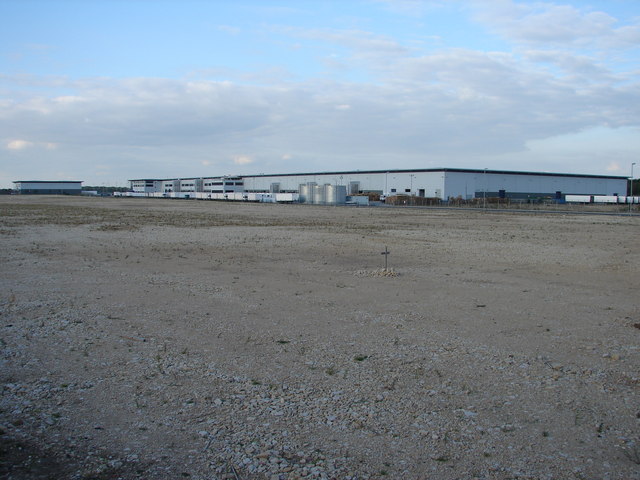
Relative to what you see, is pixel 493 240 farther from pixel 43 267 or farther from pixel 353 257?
pixel 43 267

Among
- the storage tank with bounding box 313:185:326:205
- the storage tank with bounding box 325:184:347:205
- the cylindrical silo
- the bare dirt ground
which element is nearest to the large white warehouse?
the storage tank with bounding box 325:184:347:205

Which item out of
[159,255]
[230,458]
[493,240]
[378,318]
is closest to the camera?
[230,458]

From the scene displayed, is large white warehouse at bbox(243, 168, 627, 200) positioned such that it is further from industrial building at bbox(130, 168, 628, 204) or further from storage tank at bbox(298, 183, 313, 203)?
storage tank at bbox(298, 183, 313, 203)

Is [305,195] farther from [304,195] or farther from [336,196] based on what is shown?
[336,196]

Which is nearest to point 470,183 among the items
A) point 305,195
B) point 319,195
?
point 319,195

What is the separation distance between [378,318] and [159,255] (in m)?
13.0

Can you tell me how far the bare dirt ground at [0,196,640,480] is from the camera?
5695 millimetres

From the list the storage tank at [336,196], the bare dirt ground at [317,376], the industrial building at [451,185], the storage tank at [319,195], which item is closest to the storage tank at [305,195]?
the industrial building at [451,185]

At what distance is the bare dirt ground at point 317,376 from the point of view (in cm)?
570

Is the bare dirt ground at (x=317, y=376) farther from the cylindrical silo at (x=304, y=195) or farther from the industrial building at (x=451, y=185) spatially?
the cylindrical silo at (x=304, y=195)

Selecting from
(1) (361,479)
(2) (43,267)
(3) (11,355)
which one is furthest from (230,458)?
(2) (43,267)

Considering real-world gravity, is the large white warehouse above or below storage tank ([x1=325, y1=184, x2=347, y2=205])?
above

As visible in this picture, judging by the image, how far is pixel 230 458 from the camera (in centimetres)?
566

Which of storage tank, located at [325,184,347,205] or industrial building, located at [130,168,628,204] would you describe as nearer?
storage tank, located at [325,184,347,205]
